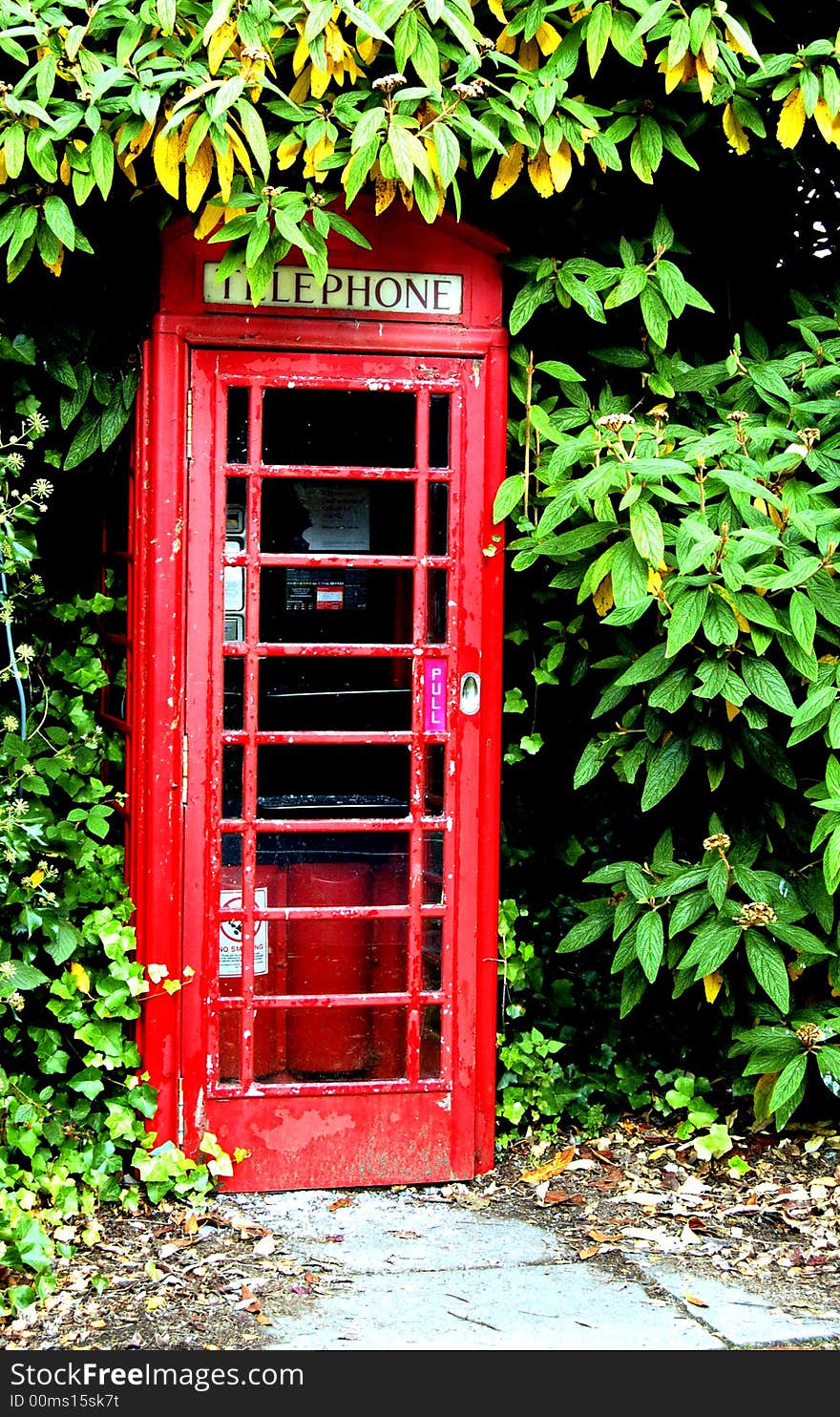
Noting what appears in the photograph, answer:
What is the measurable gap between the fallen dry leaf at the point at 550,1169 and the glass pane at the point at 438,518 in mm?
1893

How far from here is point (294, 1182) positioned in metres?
4.36

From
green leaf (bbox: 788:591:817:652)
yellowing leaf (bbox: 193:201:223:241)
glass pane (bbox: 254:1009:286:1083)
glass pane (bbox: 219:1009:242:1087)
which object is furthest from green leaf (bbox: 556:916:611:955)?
yellowing leaf (bbox: 193:201:223:241)

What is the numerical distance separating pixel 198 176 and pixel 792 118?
5.42ft

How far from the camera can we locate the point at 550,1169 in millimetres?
4598

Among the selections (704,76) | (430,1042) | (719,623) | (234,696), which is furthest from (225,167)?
(430,1042)

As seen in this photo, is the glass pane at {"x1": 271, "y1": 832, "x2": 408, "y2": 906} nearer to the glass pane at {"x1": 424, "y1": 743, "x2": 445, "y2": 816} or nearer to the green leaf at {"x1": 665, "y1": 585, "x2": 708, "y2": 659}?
the glass pane at {"x1": 424, "y1": 743, "x2": 445, "y2": 816}

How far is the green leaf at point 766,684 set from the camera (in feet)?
12.8

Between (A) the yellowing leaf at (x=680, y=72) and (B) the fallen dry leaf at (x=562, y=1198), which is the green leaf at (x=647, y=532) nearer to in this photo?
(A) the yellowing leaf at (x=680, y=72)

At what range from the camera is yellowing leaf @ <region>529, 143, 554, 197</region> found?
13.4 feet

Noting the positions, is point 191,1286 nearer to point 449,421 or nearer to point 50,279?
point 449,421

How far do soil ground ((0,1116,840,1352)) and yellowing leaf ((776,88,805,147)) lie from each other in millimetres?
2933

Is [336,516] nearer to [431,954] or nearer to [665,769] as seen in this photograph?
[665,769]

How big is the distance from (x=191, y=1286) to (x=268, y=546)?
1981 millimetres

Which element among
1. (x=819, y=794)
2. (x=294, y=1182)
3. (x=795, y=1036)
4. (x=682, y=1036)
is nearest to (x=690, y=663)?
(x=819, y=794)
